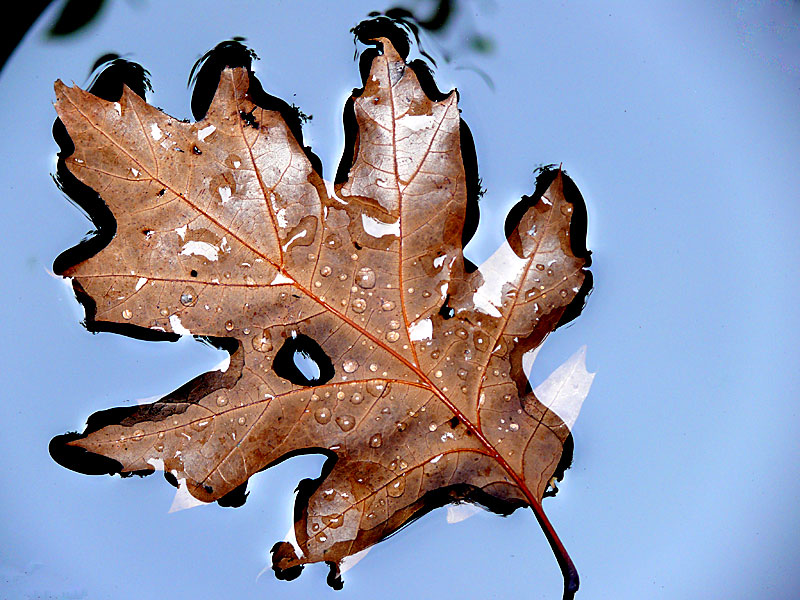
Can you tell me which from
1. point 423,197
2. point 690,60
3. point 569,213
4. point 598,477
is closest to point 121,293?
point 423,197

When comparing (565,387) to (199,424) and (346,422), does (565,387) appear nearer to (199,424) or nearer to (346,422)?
(346,422)

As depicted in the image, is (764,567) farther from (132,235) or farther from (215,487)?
(132,235)

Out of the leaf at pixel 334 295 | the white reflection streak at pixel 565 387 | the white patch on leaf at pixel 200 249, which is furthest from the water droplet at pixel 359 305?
the white reflection streak at pixel 565 387

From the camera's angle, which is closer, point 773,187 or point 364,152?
point 364,152

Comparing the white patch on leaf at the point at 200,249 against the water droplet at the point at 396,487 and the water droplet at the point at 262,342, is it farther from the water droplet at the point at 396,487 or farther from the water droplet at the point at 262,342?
the water droplet at the point at 396,487

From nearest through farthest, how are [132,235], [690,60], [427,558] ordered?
[132,235], [427,558], [690,60]

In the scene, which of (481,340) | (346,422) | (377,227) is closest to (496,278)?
(481,340)
